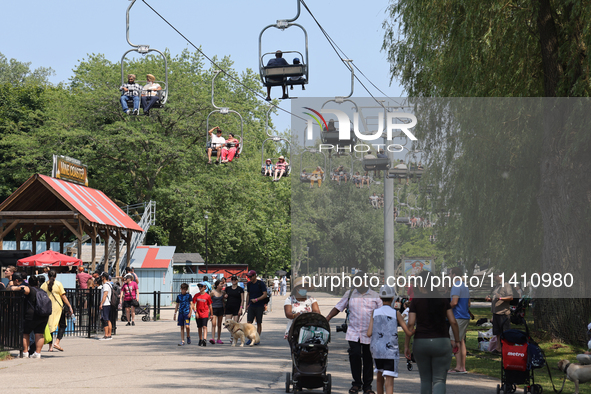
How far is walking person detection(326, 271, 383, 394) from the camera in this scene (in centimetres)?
1018

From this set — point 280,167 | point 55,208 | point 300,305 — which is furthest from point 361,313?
point 280,167

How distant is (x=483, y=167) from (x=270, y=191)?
37.0m

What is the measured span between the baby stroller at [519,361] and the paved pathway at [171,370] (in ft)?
2.96

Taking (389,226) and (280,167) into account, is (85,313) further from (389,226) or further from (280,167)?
(280,167)

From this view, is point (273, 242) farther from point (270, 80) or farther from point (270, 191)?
point (270, 80)

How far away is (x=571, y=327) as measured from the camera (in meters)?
16.5

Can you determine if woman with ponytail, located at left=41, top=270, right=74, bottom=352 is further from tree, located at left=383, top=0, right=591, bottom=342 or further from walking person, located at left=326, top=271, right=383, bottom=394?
tree, located at left=383, top=0, right=591, bottom=342

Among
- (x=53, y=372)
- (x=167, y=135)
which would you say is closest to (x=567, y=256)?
(x=53, y=372)

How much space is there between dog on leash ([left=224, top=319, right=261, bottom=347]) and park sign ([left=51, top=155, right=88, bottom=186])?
49.7 ft

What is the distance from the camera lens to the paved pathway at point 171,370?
35.6ft

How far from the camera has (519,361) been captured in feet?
32.1

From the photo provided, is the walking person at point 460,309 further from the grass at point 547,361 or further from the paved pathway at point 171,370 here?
the paved pathway at point 171,370

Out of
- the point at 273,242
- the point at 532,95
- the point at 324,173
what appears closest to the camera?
the point at 532,95

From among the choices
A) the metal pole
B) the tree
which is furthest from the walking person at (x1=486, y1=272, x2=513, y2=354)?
the metal pole
